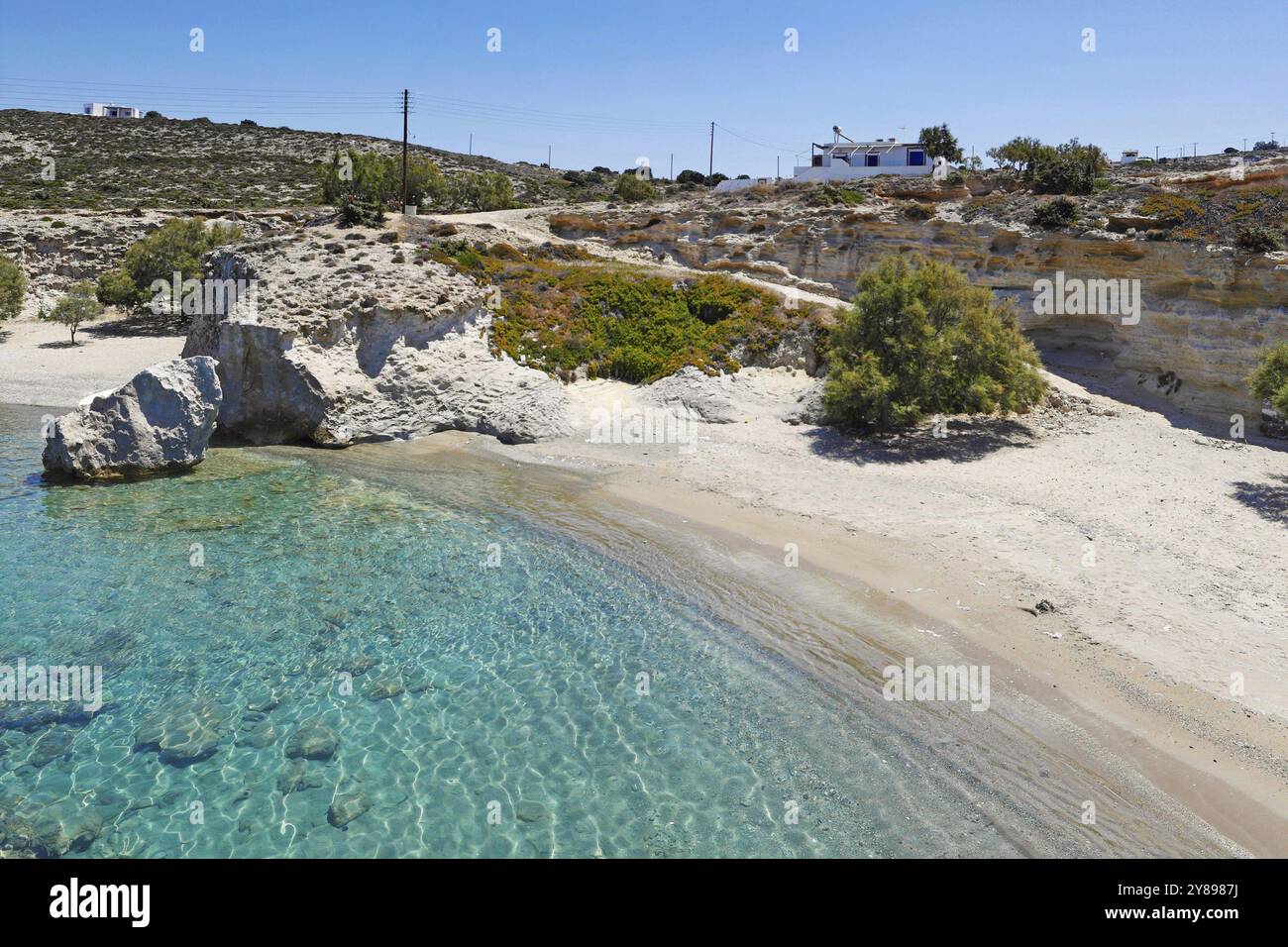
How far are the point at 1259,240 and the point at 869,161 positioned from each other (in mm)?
35369

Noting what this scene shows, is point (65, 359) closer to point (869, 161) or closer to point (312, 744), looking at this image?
point (312, 744)

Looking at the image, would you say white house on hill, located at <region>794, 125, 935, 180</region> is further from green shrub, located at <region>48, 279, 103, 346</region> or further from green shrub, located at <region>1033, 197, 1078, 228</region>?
green shrub, located at <region>48, 279, 103, 346</region>

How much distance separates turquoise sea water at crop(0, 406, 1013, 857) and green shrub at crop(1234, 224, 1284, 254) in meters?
22.4

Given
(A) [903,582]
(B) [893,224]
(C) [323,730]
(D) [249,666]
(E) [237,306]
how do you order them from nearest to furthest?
(C) [323,730]
(D) [249,666]
(A) [903,582]
(E) [237,306]
(B) [893,224]

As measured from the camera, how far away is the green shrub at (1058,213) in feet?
99.3

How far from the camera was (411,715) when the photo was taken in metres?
11.1

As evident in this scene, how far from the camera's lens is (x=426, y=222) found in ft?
125

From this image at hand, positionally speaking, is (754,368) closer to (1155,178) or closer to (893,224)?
(893,224)

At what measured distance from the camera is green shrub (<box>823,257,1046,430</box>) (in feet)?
76.7

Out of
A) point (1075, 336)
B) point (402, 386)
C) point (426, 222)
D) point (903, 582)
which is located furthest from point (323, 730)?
point (426, 222)

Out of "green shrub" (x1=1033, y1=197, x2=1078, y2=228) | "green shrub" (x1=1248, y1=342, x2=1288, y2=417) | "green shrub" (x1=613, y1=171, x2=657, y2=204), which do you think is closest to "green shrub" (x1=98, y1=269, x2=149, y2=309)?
"green shrub" (x1=613, y1=171, x2=657, y2=204)

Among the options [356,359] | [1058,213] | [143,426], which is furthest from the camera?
[1058,213]

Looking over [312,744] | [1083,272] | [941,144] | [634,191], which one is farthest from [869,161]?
[312,744]
